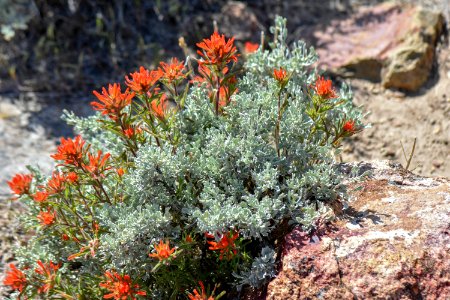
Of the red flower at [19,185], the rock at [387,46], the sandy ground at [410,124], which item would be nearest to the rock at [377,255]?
the red flower at [19,185]

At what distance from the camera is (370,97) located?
4734 mm

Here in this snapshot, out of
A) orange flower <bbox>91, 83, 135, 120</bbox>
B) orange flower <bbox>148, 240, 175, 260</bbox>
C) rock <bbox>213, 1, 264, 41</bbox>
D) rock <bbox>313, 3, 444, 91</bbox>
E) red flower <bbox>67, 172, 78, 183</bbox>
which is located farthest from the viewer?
rock <bbox>213, 1, 264, 41</bbox>

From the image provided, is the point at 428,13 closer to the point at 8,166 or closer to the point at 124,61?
the point at 124,61

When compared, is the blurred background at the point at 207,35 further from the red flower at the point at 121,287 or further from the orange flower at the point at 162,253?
the orange flower at the point at 162,253

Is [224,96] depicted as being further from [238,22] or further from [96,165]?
[238,22]

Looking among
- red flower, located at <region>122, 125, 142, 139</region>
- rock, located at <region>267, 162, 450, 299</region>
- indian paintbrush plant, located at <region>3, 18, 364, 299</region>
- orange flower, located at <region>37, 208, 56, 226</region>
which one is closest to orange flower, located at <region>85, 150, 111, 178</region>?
indian paintbrush plant, located at <region>3, 18, 364, 299</region>

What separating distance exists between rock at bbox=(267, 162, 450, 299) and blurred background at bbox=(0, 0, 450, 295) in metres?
1.62

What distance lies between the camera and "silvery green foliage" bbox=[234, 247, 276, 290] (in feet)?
8.25

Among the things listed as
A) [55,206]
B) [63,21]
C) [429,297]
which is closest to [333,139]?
[429,297]

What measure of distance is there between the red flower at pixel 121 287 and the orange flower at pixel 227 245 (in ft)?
1.27

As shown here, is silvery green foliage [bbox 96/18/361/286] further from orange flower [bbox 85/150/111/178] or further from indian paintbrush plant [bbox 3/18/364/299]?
orange flower [bbox 85/150/111/178]

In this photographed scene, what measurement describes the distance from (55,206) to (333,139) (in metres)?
1.43

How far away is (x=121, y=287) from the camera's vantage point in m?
2.38

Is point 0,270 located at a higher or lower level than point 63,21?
lower
